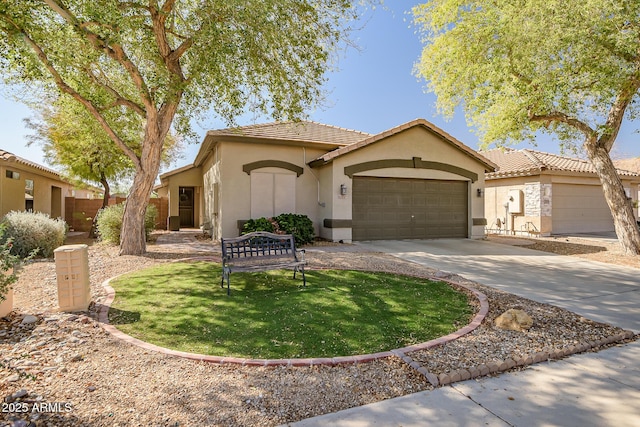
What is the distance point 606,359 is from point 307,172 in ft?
37.2

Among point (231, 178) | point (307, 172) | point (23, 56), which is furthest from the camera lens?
point (307, 172)

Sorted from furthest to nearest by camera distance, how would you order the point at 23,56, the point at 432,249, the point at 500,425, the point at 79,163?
the point at 79,163 → the point at 432,249 → the point at 23,56 → the point at 500,425

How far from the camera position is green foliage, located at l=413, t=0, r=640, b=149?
9.12m

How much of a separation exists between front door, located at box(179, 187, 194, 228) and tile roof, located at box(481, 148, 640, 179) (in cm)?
1900

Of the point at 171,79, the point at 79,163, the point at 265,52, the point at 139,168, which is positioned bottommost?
the point at 139,168

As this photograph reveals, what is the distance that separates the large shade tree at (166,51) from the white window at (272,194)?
3.08 metres

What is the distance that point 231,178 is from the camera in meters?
12.9

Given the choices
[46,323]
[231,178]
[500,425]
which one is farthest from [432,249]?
[46,323]

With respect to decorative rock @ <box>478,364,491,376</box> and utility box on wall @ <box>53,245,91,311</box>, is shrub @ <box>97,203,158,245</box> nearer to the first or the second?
utility box on wall @ <box>53,245,91,311</box>

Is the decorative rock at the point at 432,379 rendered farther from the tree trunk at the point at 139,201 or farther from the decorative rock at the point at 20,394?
the tree trunk at the point at 139,201

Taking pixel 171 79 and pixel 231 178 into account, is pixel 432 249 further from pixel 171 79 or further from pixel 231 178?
pixel 171 79

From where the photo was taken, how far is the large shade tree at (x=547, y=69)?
914 centimetres

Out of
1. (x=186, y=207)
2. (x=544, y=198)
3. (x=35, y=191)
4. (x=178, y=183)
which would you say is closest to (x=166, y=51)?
(x=178, y=183)

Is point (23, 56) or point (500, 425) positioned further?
point (23, 56)
